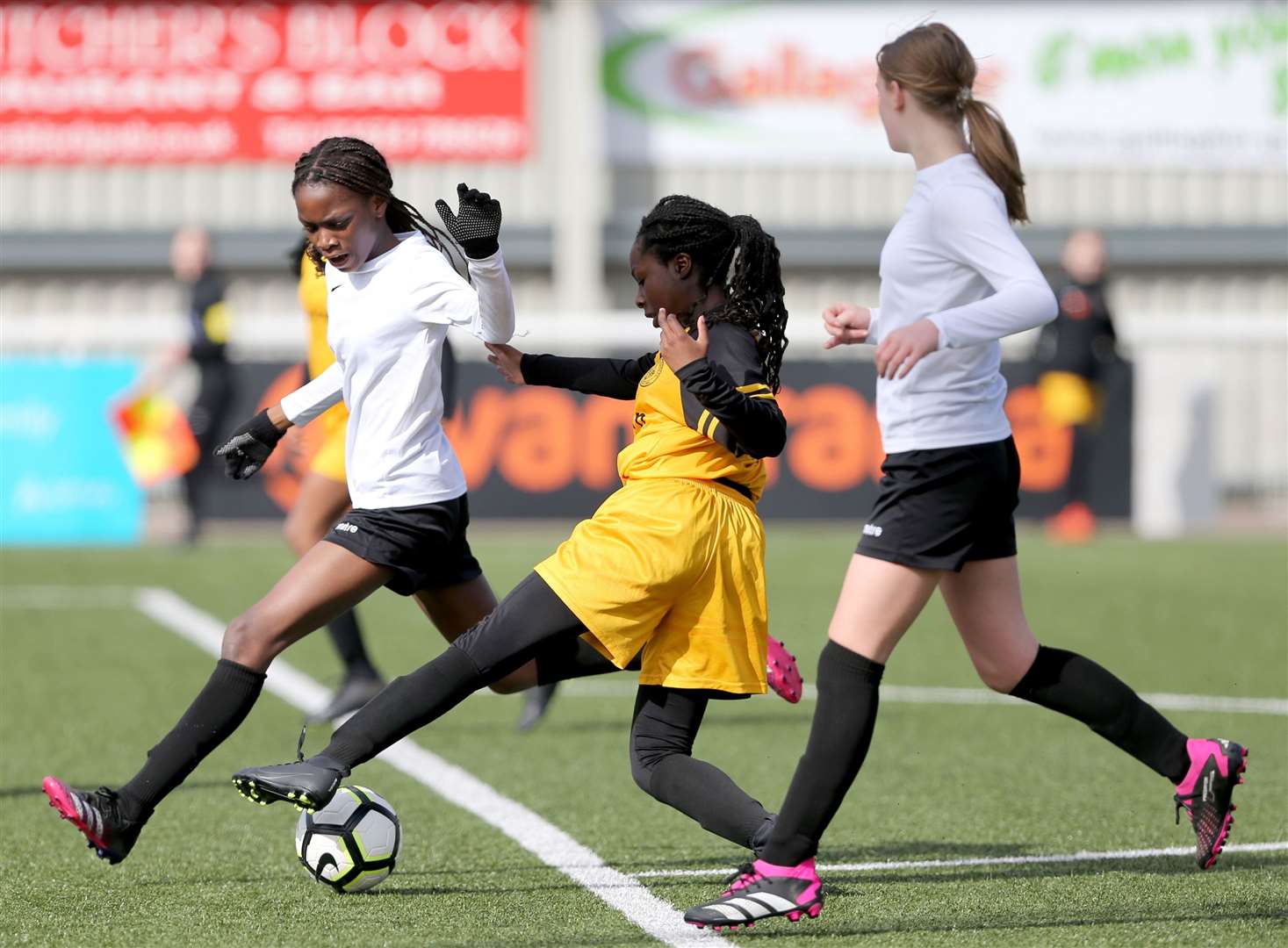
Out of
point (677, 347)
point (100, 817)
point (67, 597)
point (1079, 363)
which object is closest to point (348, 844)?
point (100, 817)

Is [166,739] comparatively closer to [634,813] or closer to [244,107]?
[634,813]

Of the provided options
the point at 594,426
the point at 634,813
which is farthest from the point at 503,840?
the point at 594,426

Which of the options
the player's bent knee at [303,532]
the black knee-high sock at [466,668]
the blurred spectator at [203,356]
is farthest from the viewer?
the blurred spectator at [203,356]

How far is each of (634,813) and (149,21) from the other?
19112mm

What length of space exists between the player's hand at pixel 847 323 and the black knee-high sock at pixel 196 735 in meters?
1.58

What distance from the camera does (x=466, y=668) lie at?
14.9ft

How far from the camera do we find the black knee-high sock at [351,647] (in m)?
7.63

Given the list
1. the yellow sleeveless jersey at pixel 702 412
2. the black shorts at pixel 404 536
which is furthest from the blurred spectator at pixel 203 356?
the yellow sleeveless jersey at pixel 702 412

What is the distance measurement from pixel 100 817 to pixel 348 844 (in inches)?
23.0

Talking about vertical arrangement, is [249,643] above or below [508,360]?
below

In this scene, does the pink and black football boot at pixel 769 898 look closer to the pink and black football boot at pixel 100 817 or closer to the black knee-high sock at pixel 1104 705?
the black knee-high sock at pixel 1104 705

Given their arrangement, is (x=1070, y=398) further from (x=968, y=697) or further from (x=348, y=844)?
(x=348, y=844)

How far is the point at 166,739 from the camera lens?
4785 mm

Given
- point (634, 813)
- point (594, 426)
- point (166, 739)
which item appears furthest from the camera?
point (594, 426)
